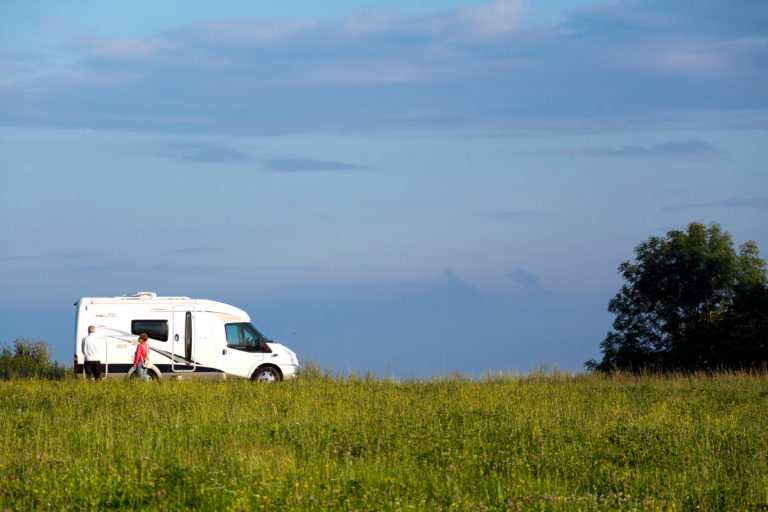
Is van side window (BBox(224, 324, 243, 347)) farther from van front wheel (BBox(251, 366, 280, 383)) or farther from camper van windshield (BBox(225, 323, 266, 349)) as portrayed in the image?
van front wheel (BBox(251, 366, 280, 383))

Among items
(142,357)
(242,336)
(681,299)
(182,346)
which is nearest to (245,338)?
(242,336)

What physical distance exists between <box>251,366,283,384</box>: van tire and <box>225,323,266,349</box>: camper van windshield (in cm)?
84

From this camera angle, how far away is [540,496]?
32.5ft

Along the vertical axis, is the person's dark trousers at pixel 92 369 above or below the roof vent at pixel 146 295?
below

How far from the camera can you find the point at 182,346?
85.7 ft

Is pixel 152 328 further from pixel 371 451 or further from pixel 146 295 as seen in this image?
pixel 371 451

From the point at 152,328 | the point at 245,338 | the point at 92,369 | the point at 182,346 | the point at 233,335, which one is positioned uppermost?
the point at 152,328

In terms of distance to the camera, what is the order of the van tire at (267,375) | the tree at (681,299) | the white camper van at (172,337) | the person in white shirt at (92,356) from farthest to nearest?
the tree at (681,299) < the van tire at (267,375) < the white camper van at (172,337) < the person in white shirt at (92,356)

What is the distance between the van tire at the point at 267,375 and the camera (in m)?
26.6

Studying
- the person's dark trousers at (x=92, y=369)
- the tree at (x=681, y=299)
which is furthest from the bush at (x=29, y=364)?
the tree at (x=681, y=299)

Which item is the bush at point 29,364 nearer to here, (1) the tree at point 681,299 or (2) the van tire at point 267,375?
(2) the van tire at point 267,375

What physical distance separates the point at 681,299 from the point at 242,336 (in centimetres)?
2863

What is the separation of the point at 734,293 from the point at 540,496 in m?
39.0

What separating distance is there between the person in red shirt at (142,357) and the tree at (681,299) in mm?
28318
